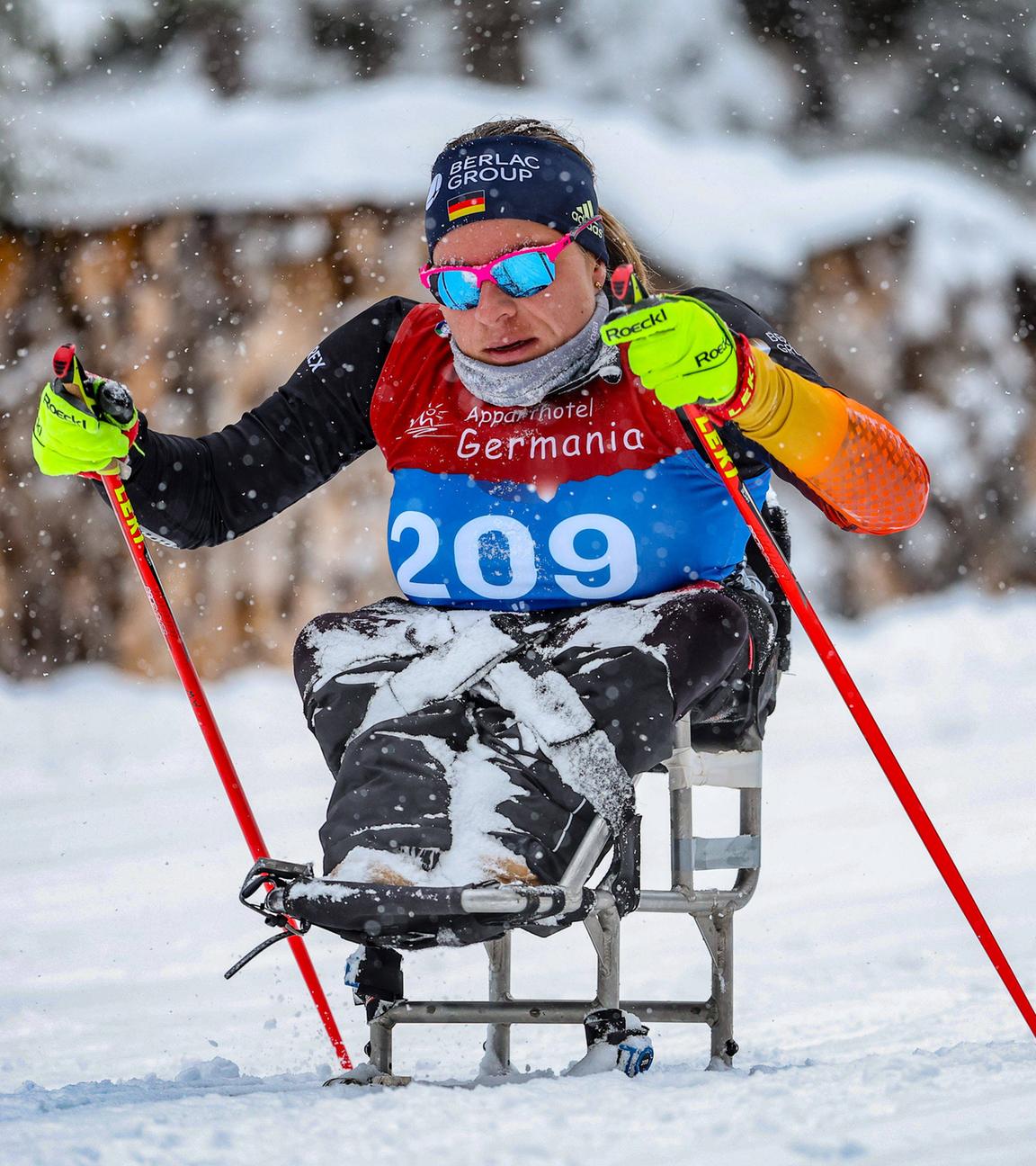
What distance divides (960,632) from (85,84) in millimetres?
5494

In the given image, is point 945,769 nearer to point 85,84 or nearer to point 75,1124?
point 75,1124

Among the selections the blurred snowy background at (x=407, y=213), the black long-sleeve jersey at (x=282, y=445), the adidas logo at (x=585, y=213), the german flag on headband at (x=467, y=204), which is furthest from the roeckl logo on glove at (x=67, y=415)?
the blurred snowy background at (x=407, y=213)

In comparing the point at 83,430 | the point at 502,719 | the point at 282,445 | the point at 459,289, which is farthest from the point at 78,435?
the point at 502,719

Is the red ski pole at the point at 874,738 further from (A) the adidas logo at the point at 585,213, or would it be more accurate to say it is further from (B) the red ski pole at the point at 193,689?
(B) the red ski pole at the point at 193,689

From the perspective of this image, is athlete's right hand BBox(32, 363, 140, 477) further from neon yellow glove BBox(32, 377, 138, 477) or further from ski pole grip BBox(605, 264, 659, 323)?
ski pole grip BBox(605, 264, 659, 323)

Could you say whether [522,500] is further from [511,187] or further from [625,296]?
[511,187]

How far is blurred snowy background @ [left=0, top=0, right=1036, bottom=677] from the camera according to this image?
7227 millimetres

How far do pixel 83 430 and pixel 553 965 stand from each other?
1751 millimetres

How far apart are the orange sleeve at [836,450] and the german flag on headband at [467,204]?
502mm

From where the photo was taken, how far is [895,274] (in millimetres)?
8328

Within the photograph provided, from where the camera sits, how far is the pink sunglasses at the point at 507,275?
6.91ft

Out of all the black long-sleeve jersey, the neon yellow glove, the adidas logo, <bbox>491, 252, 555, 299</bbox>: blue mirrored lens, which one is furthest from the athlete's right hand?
the adidas logo

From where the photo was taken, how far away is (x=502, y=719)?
1.88 m

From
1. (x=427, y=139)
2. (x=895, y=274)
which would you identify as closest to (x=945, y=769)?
(x=895, y=274)
